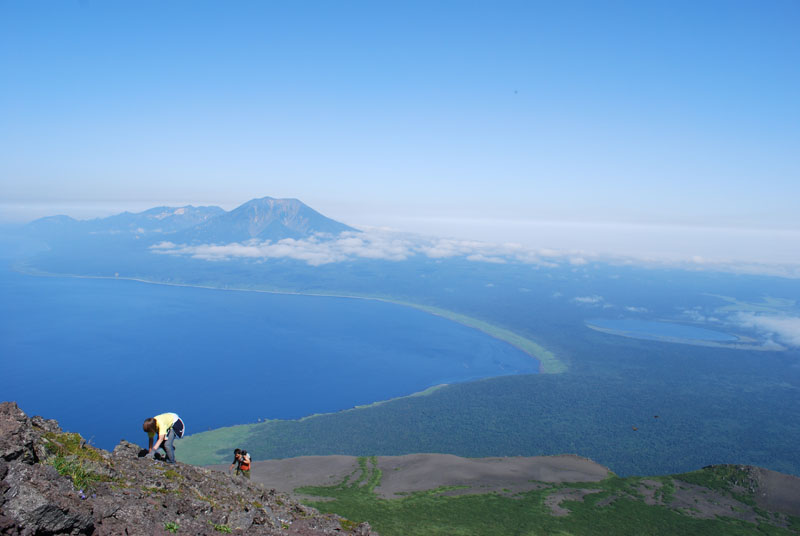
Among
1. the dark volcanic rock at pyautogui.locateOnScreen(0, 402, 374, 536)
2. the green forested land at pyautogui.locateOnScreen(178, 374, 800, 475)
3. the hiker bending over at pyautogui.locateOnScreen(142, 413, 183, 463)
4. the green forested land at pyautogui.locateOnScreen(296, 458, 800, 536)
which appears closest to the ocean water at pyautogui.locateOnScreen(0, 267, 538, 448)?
the green forested land at pyautogui.locateOnScreen(178, 374, 800, 475)

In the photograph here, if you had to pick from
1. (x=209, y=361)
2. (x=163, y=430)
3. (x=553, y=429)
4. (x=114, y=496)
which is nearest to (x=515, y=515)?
(x=163, y=430)

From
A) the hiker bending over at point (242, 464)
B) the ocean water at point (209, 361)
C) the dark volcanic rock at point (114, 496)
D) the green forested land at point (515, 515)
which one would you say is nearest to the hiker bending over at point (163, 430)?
the dark volcanic rock at point (114, 496)

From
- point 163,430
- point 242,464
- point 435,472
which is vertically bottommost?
point 435,472

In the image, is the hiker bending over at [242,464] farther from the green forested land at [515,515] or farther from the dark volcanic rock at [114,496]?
the green forested land at [515,515]

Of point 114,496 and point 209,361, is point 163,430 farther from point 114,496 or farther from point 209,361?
Answer: point 209,361

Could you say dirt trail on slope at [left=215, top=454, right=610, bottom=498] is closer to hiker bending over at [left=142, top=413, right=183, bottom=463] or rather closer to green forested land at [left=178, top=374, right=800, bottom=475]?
green forested land at [left=178, top=374, right=800, bottom=475]

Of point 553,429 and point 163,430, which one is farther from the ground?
point 163,430

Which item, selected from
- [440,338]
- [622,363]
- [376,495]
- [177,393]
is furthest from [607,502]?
[440,338]

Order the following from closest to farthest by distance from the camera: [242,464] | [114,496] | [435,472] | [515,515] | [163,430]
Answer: [114,496]
[163,430]
[242,464]
[515,515]
[435,472]

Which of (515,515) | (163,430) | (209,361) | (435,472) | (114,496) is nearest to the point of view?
(114,496)
